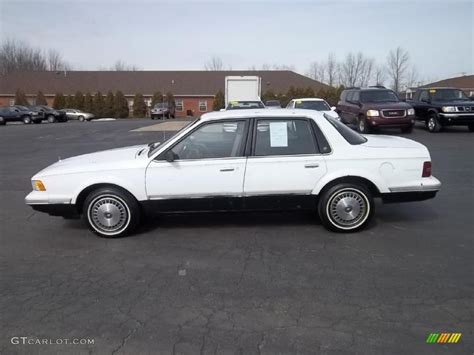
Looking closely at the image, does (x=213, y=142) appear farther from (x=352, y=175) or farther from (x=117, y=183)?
(x=352, y=175)

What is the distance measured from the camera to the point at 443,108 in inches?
607

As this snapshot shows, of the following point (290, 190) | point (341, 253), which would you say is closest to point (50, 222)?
point (290, 190)

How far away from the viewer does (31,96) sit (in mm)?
53000

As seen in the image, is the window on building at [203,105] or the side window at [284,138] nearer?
the side window at [284,138]

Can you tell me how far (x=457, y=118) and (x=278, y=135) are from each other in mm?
13610

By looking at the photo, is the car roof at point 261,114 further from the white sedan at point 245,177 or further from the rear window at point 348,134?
the rear window at point 348,134

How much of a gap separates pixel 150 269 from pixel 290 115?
8.38ft

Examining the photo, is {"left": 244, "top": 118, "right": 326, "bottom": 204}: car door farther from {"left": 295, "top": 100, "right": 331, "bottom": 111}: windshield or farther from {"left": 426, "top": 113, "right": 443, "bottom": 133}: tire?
{"left": 426, "top": 113, "right": 443, "bottom": 133}: tire

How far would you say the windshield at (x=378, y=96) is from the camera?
15.2 metres

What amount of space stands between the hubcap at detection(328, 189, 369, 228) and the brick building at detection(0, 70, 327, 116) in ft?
159

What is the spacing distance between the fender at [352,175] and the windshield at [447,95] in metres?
13.6

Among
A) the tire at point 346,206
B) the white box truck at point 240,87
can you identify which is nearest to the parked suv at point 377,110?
the white box truck at point 240,87

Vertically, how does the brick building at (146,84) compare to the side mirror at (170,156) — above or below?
above

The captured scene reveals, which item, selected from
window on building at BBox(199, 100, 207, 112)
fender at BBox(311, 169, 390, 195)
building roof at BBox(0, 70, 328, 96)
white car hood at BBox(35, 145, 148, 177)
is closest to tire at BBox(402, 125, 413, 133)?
fender at BBox(311, 169, 390, 195)
